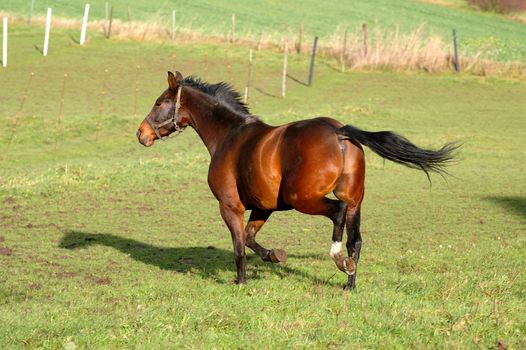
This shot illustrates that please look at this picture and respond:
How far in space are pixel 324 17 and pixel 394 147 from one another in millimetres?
49421

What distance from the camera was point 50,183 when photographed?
17.9 m

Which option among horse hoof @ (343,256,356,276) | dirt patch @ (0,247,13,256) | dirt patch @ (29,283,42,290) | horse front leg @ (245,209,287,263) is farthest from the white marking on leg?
dirt patch @ (0,247,13,256)

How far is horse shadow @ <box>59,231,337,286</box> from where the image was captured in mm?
10773

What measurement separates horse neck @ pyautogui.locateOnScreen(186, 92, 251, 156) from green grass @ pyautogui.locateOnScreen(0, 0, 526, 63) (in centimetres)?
3308

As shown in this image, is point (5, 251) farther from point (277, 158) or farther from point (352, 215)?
point (352, 215)

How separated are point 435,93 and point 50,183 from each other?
19232 mm

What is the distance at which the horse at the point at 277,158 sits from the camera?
909 cm

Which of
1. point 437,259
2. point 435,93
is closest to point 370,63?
point 435,93

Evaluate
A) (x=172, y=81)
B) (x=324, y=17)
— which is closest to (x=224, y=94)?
(x=172, y=81)

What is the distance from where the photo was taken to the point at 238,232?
32.9 feet

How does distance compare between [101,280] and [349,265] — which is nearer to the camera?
[349,265]

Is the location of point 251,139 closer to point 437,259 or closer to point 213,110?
point 213,110

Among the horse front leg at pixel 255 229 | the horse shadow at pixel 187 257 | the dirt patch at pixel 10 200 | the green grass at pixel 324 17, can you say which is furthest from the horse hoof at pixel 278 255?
the green grass at pixel 324 17

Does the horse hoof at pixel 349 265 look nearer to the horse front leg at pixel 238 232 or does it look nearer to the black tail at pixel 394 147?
the black tail at pixel 394 147
